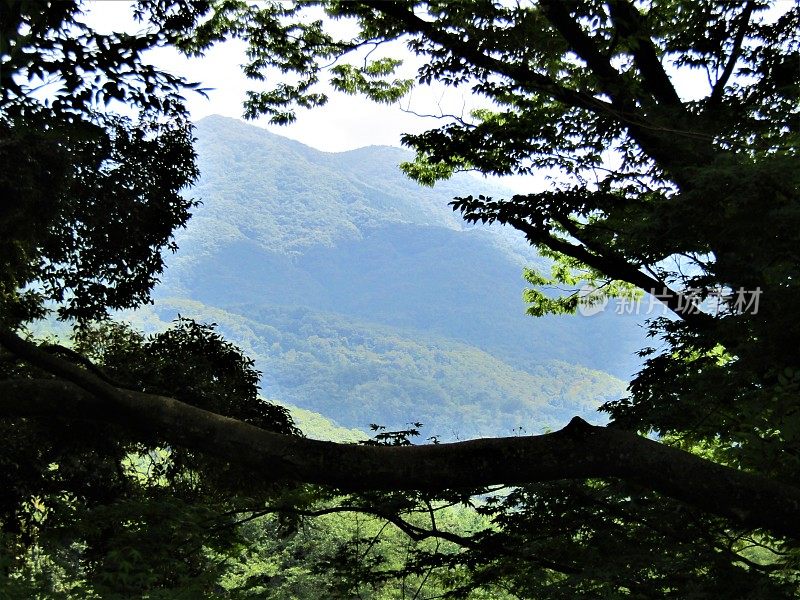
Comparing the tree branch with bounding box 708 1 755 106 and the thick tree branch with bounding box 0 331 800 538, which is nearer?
the thick tree branch with bounding box 0 331 800 538

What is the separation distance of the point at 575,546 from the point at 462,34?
15.9 ft

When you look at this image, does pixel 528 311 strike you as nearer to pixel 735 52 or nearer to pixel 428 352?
pixel 735 52

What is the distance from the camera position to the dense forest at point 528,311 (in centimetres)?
313

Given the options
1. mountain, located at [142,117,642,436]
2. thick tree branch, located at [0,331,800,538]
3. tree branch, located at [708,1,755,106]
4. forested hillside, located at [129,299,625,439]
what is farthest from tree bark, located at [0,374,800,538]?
mountain, located at [142,117,642,436]

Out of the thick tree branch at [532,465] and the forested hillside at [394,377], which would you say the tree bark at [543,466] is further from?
the forested hillside at [394,377]

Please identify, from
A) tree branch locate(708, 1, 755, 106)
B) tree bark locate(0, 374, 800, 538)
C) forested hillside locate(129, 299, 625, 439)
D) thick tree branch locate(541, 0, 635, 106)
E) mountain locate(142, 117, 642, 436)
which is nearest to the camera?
tree bark locate(0, 374, 800, 538)

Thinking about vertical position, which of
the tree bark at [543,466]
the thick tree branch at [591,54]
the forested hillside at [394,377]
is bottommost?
the tree bark at [543,466]

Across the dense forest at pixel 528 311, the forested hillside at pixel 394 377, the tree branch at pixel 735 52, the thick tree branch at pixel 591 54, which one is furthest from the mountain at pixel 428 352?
the thick tree branch at pixel 591 54

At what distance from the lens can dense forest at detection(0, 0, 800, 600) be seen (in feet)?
10.3

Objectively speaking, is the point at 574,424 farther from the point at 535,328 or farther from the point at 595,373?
the point at 535,328

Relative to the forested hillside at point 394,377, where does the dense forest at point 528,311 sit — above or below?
below

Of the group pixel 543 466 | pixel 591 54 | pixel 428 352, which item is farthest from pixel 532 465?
pixel 428 352

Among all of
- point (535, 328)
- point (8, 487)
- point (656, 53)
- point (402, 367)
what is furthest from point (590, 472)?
point (535, 328)

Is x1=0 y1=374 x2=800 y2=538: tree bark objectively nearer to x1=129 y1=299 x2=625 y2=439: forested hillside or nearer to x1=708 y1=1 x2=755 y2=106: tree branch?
x1=708 y1=1 x2=755 y2=106: tree branch
